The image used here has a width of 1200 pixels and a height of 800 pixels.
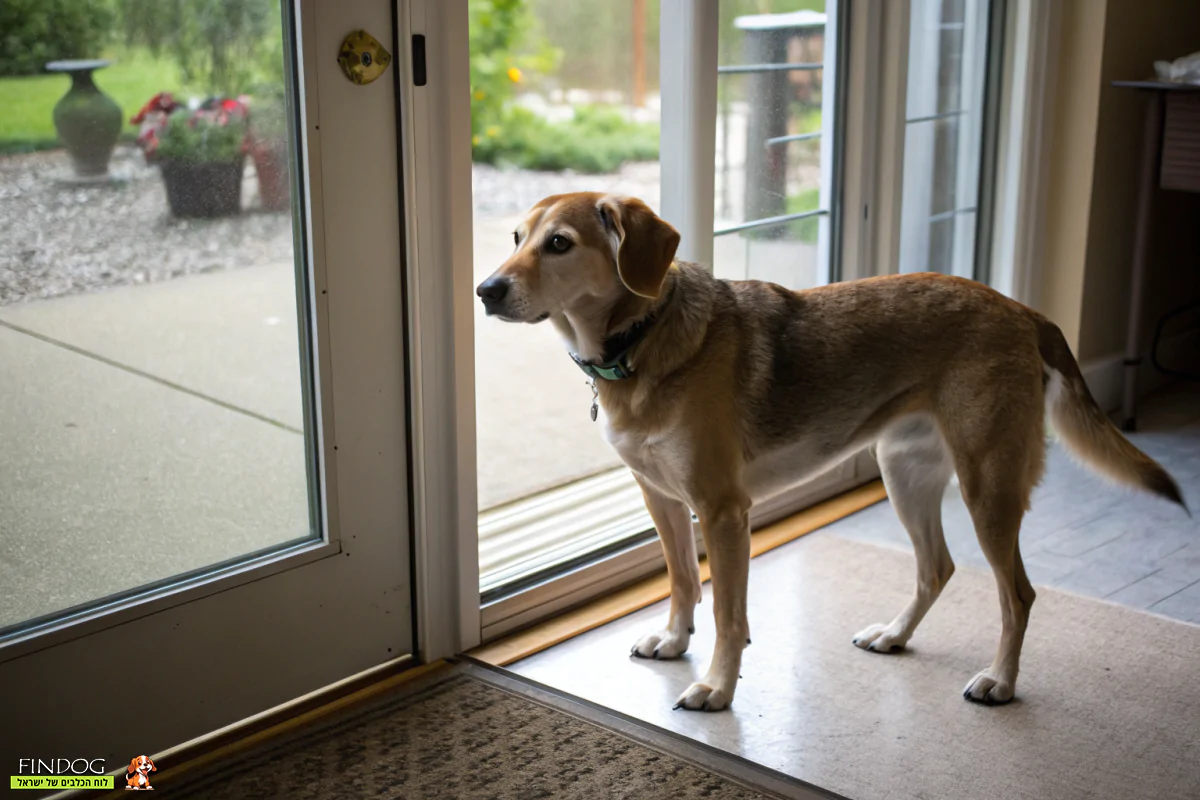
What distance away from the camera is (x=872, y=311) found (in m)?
2.22

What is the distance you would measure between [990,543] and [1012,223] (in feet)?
6.32

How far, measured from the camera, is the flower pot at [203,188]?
1873 mm

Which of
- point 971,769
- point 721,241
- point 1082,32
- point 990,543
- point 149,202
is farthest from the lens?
point 1082,32

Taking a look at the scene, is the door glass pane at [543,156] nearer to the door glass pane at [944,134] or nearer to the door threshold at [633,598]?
the door threshold at [633,598]

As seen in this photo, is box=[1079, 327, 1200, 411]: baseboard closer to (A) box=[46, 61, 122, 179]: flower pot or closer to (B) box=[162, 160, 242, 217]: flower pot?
(B) box=[162, 160, 242, 217]: flower pot

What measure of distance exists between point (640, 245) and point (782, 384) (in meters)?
0.37

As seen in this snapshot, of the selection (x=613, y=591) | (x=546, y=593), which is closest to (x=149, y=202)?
(x=546, y=593)

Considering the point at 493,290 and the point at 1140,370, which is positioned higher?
the point at 493,290

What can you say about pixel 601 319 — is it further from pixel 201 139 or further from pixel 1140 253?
pixel 1140 253

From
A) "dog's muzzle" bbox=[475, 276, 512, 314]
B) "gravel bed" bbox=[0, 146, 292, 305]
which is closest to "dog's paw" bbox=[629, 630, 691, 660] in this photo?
"dog's muzzle" bbox=[475, 276, 512, 314]

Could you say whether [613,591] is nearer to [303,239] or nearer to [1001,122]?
[303,239]

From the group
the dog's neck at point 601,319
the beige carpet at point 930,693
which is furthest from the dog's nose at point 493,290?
the beige carpet at point 930,693

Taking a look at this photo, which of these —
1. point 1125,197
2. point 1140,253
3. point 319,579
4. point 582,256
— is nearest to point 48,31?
point 582,256

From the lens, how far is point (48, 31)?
5.53 feet
